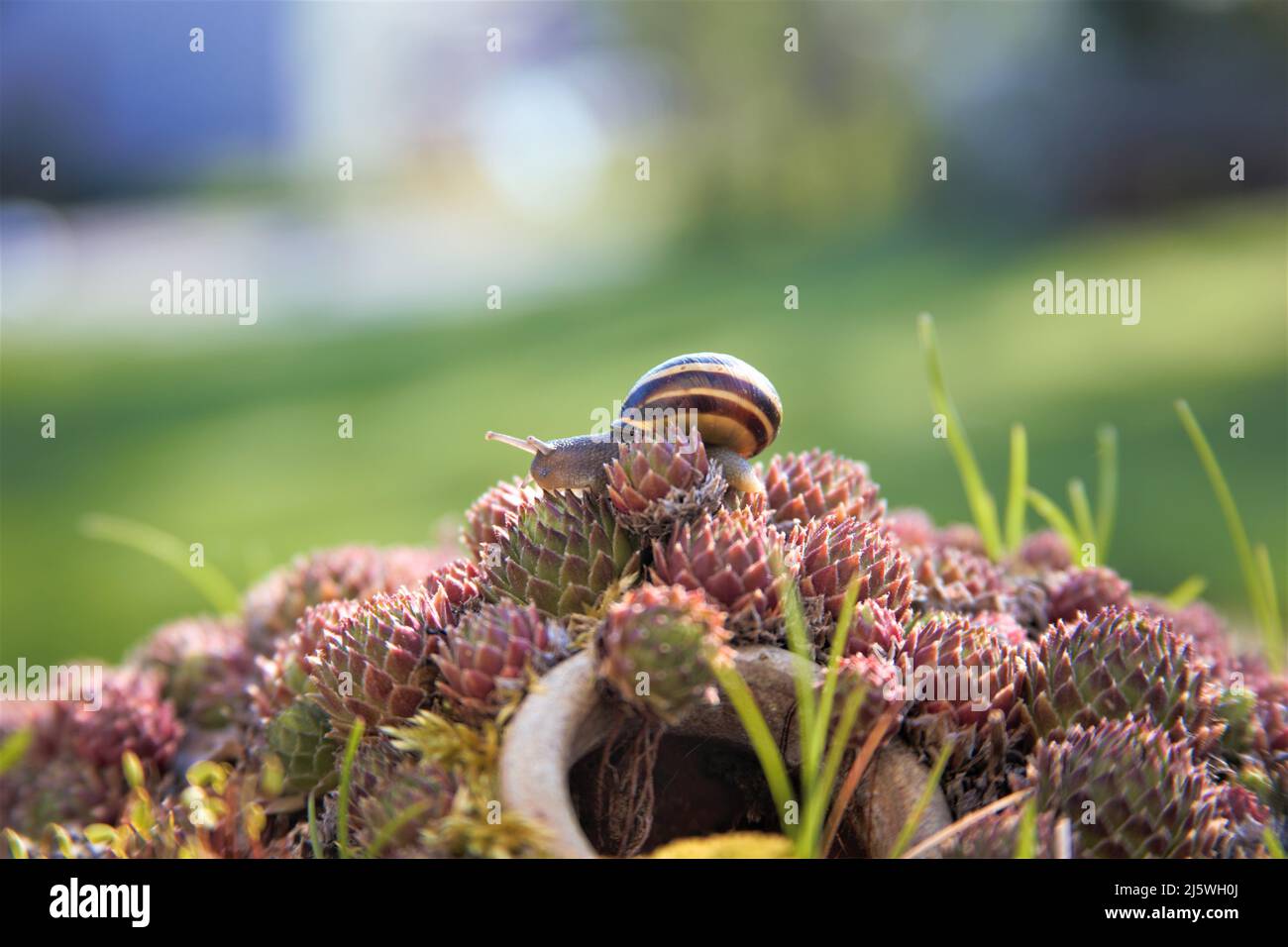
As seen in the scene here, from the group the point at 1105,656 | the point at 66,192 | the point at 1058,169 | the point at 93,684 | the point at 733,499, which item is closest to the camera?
the point at 1105,656

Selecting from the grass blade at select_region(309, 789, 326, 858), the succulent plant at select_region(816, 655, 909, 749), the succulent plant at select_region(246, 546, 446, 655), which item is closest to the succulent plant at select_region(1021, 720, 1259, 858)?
the succulent plant at select_region(816, 655, 909, 749)

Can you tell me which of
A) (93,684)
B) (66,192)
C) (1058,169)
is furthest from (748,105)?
(93,684)

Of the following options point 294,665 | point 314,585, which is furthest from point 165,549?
point 294,665

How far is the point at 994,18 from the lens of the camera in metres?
10.0

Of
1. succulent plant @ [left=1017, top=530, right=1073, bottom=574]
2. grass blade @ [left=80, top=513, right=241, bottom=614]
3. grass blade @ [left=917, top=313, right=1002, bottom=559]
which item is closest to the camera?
grass blade @ [left=917, top=313, right=1002, bottom=559]

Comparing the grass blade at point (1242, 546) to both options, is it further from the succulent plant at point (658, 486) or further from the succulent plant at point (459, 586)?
the succulent plant at point (459, 586)

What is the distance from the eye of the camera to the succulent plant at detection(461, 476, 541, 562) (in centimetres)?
129

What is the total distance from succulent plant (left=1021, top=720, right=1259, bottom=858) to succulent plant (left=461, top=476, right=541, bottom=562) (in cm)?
64

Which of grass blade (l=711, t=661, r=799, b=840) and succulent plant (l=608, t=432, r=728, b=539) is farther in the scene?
succulent plant (l=608, t=432, r=728, b=539)

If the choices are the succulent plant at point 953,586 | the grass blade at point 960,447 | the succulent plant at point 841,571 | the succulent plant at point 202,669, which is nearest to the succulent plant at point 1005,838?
the succulent plant at point 841,571

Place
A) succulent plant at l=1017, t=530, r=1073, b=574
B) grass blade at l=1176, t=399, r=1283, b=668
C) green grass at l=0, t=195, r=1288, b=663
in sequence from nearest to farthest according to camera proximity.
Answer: grass blade at l=1176, t=399, r=1283, b=668 < succulent plant at l=1017, t=530, r=1073, b=574 < green grass at l=0, t=195, r=1288, b=663

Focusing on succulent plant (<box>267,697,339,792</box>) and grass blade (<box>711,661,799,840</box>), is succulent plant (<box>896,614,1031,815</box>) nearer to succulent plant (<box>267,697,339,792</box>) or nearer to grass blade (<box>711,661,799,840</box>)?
grass blade (<box>711,661,799,840</box>)

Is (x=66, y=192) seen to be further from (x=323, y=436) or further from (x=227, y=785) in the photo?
(x=227, y=785)
